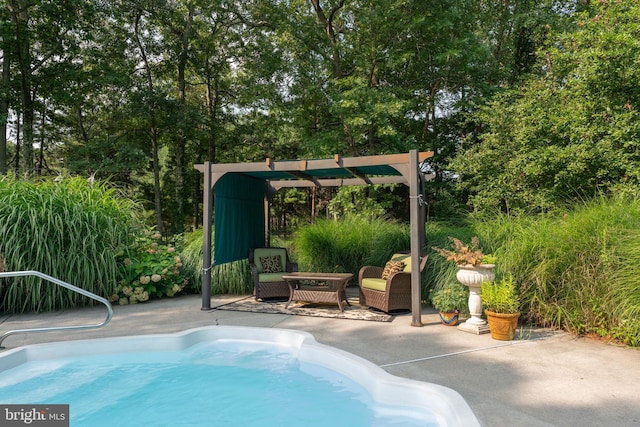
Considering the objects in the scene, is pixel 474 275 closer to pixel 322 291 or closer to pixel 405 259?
pixel 405 259

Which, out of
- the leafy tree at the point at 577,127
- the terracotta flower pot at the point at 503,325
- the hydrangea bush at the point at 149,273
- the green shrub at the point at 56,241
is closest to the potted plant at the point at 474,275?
the terracotta flower pot at the point at 503,325

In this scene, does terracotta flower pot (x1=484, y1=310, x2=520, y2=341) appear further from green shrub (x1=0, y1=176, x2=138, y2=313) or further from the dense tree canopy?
green shrub (x1=0, y1=176, x2=138, y2=313)

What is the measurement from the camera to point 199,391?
3.26 metres

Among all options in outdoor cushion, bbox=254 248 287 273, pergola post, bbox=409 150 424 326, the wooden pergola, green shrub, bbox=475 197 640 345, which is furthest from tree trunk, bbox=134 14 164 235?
green shrub, bbox=475 197 640 345

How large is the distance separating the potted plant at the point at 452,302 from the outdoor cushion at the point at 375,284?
0.75 meters

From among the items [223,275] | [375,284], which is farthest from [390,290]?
[223,275]

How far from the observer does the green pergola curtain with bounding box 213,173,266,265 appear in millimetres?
6113

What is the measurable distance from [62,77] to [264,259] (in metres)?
8.57

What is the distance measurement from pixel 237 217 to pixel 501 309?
13.9 feet

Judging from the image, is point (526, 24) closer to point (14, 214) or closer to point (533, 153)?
point (533, 153)

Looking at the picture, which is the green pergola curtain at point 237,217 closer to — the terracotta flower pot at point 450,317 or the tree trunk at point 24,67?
the terracotta flower pot at point 450,317

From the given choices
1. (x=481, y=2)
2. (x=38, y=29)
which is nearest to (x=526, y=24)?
(x=481, y=2)

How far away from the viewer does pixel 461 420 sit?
222cm

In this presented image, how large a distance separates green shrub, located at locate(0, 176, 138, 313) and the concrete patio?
1.03 ft
